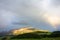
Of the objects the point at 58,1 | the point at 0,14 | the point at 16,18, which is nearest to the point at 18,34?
the point at 16,18

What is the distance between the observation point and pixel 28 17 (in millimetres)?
1861

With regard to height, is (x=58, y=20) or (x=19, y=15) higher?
(x=19, y=15)

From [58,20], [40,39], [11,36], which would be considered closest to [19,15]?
[11,36]

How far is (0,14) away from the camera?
6.03 feet

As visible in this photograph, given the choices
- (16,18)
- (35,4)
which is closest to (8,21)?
(16,18)

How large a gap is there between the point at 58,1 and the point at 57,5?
0.20 feet

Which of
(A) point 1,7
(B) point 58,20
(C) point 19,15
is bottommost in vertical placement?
(B) point 58,20

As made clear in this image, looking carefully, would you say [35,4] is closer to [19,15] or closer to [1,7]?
[19,15]

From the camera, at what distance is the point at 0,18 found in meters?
1.83

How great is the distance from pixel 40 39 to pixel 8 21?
1.65 feet

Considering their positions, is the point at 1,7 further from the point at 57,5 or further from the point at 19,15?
the point at 57,5

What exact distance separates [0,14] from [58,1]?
2.75 ft

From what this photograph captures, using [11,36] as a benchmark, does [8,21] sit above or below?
above

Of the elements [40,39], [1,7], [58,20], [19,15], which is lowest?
[40,39]
